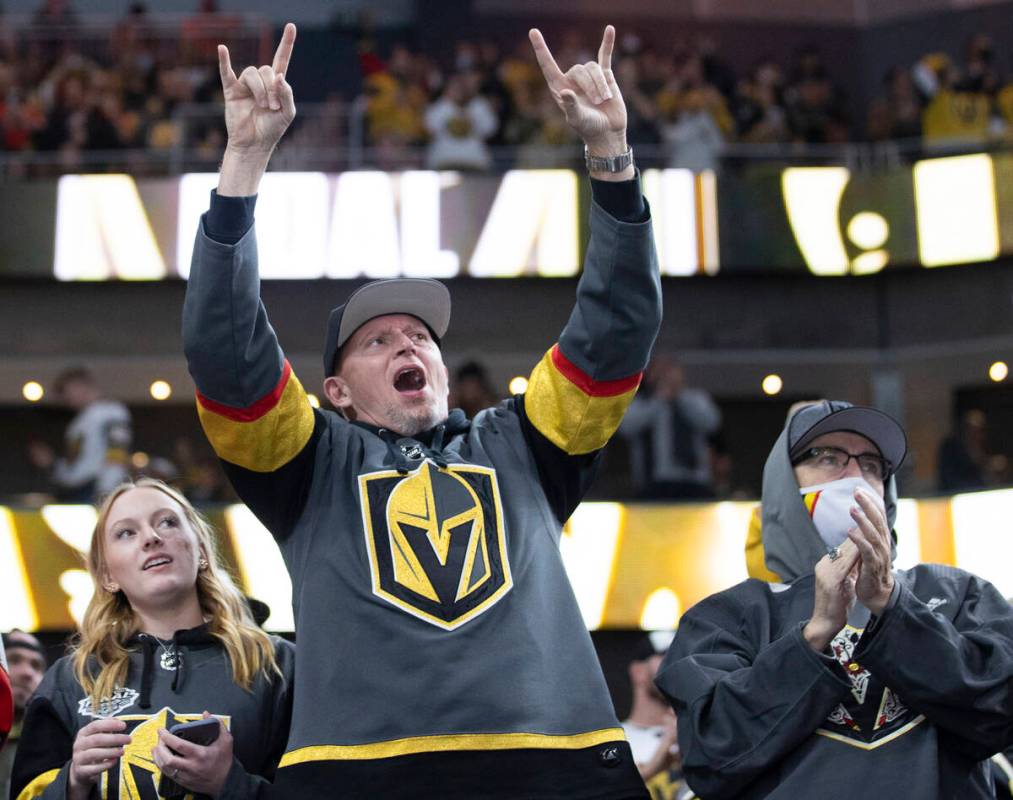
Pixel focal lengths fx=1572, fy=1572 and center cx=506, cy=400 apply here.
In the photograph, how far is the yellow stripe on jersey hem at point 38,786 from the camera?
351 centimetres

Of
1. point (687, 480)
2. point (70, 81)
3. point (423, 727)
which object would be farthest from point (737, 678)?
point (70, 81)

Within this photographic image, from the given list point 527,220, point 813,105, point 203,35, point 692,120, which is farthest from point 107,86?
point 813,105

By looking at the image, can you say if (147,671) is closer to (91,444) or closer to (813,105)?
(91,444)

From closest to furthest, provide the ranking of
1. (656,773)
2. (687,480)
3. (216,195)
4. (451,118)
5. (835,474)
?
(216,195) < (835,474) < (656,773) < (687,480) < (451,118)

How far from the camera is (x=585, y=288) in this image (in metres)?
3.36

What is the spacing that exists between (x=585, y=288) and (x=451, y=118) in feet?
30.0

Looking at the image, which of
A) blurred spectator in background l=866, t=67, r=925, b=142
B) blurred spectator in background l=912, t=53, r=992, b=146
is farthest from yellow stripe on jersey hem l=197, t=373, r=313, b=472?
blurred spectator in background l=866, t=67, r=925, b=142

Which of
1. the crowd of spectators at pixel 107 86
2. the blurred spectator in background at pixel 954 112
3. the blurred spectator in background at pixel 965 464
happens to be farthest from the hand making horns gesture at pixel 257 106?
the blurred spectator in background at pixel 954 112

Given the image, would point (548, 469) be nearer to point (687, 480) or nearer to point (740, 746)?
point (740, 746)

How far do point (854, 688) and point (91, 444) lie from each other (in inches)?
296

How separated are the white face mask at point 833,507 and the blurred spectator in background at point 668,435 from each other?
19.7 ft

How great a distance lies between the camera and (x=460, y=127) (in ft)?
40.0

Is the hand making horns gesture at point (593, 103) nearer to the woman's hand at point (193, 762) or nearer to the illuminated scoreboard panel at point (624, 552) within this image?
the woman's hand at point (193, 762)

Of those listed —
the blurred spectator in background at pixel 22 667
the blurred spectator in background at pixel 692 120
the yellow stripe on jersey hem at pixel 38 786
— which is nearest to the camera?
the yellow stripe on jersey hem at pixel 38 786
